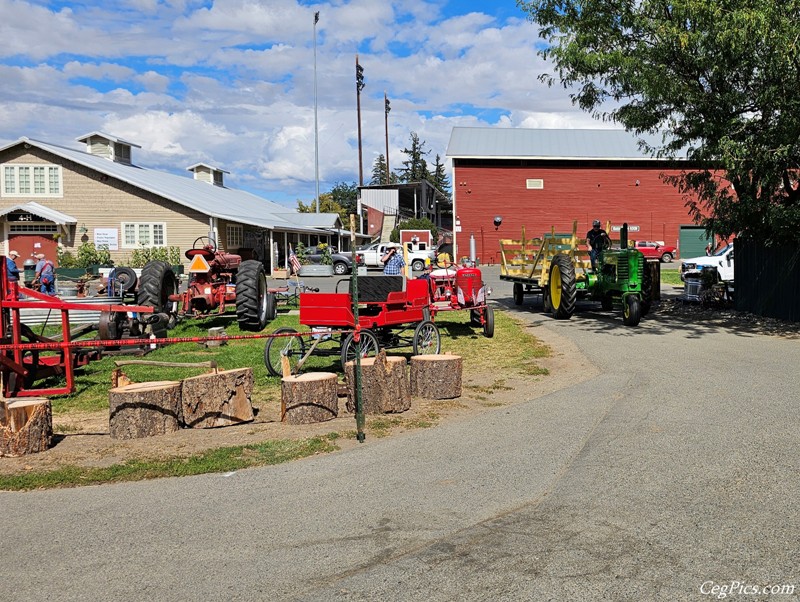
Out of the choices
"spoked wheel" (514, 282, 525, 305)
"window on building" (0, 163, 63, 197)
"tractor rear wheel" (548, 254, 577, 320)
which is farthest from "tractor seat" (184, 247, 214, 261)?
"window on building" (0, 163, 63, 197)

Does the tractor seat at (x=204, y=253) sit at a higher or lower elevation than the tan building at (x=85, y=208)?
lower

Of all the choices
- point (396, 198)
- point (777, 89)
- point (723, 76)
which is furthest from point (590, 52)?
point (396, 198)

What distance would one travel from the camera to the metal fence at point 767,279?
16656 mm

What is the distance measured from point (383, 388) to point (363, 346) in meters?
2.14

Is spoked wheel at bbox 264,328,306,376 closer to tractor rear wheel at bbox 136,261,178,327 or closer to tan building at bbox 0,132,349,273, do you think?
tractor rear wheel at bbox 136,261,178,327

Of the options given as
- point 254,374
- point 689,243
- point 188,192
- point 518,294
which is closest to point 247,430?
point 254,374

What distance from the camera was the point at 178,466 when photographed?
6.57m

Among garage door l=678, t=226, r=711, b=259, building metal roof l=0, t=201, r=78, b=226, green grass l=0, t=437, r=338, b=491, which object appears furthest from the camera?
garage door l=678, t=226, r=711, b=259

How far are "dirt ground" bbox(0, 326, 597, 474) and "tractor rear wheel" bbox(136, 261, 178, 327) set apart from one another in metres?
5.89

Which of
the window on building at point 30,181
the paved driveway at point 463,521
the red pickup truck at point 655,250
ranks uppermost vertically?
the window on building at point 30,181

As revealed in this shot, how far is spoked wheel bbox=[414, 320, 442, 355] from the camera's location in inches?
453

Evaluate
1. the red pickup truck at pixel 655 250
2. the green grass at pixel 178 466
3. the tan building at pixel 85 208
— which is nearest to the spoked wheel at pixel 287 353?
the green grass at pixel 178 466

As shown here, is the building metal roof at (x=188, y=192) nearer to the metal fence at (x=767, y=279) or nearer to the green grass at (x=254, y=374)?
the green grass at (x=254, y=374)

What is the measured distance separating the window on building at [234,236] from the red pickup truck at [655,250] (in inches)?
883
